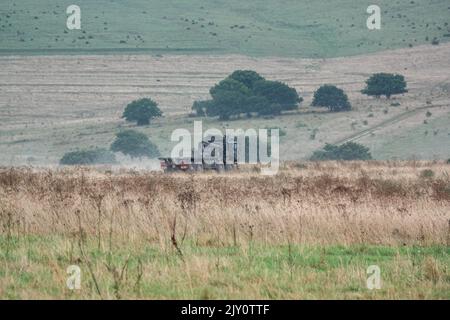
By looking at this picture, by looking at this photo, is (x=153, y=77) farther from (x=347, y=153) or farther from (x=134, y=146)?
(x=347, y=153)

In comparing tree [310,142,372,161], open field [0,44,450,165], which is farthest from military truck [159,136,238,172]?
tree [310,142,372,161]

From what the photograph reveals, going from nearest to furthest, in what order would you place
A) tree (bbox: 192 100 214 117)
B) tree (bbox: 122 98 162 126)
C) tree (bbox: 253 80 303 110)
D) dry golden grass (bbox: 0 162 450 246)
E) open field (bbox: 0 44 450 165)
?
1. dry golden grass (bbox: 0 162 450 246)
2. open field (bbox: 0 44 450 165)
3. tree (bbox: 122 98 162 126)
4. tree (bbox: 253 80 303 110)
5. tree (bbox: 192 100 214 117)

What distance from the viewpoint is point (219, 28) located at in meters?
159

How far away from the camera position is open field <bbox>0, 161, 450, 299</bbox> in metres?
10.7

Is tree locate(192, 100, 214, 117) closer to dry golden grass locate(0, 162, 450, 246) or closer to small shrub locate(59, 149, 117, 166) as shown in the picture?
small shrub locate(59, 149, 117, 166)

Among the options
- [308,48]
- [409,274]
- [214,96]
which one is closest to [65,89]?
[214,96]

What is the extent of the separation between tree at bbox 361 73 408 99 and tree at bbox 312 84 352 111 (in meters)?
5.51

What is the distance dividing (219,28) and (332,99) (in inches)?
2242

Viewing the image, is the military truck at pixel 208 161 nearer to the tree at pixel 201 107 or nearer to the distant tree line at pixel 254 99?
the distant tree line at pixel 254 99

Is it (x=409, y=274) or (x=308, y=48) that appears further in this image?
(x=308, y=48)

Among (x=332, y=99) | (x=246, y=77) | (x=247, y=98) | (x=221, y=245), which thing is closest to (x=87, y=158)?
(x=247, y=98)
